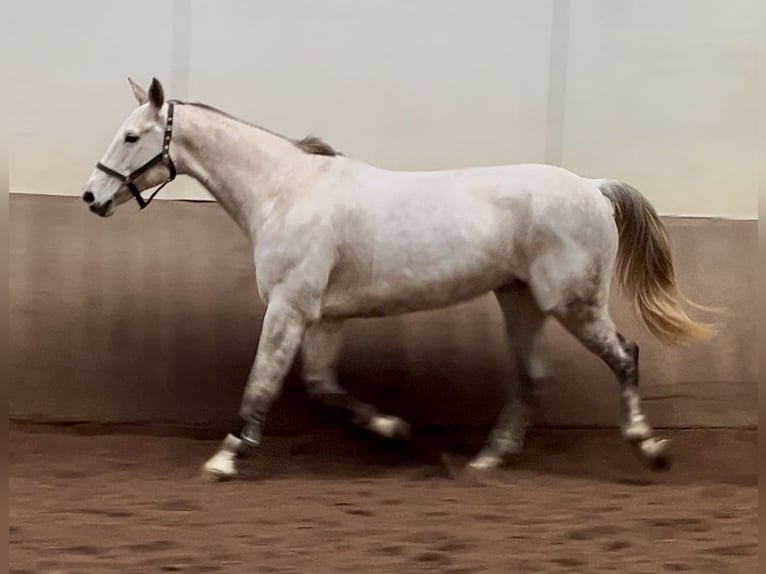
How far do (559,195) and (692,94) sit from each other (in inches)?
52.5

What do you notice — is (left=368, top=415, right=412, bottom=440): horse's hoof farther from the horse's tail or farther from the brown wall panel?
the horse's tail

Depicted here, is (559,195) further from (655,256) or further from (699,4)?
(699,4)

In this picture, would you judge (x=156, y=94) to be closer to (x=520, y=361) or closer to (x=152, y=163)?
(x=152, y=163)

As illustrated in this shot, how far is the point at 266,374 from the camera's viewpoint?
247 centimetres

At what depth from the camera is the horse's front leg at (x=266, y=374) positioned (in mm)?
2443

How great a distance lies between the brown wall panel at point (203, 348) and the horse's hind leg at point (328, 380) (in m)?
0.37

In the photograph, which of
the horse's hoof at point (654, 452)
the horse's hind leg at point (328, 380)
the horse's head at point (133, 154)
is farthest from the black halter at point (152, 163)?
the horse's hoof at point (654, 452)

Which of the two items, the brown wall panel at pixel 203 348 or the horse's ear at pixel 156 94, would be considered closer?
the horse's ear at pixel 156 94

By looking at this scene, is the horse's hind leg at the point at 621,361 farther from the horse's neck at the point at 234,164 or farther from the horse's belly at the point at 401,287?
the horse's neck at the point at 234,164

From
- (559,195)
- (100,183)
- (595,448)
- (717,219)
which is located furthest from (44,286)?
(717,219)

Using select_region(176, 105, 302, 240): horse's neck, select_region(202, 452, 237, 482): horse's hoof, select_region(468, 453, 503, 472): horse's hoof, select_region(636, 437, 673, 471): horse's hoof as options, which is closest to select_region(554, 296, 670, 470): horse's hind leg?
select_region(636, 437, 673, 471): horse's hoof

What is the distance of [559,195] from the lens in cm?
258

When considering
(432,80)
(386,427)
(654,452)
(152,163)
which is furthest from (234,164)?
(654,452)

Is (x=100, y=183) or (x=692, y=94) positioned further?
(x=692, y=94)
